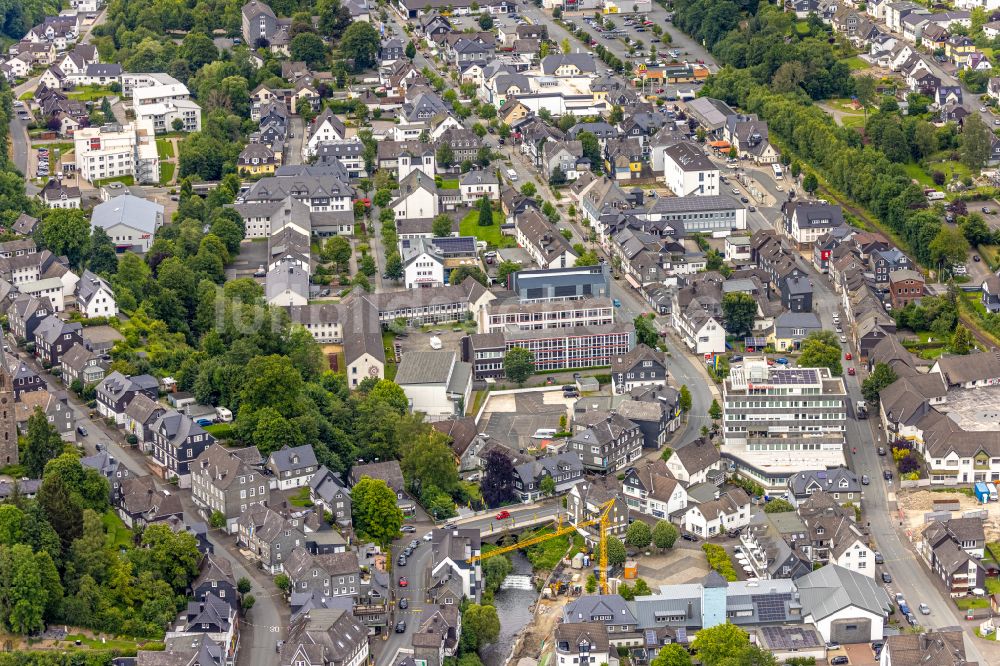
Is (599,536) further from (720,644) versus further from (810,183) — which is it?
(810,183)

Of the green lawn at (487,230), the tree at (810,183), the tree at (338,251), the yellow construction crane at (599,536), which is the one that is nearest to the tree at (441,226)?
the green lawn at (487,230)

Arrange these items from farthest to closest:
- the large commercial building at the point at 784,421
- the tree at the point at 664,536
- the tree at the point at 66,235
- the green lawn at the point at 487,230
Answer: the green lawn at the point at 487,230, the tree at the point at 66,235, the large commercial building at the point at 784,421, the tree at the point at 664,536

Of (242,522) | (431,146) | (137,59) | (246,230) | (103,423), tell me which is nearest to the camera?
(242,522)

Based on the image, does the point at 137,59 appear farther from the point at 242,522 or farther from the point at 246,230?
the point at 242,522

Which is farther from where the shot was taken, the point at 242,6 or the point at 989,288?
the point at 242,6

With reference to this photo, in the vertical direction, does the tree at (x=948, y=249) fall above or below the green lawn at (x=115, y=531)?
below

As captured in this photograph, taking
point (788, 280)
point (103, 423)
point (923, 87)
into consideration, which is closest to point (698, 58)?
point (923, 87)

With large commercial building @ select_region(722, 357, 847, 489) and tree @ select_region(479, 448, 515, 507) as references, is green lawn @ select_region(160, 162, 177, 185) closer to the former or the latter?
tree @ select_region(479, 448, 515, 507)

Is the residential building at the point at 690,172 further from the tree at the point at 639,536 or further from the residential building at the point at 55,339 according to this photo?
the tree at the point at 639,536
